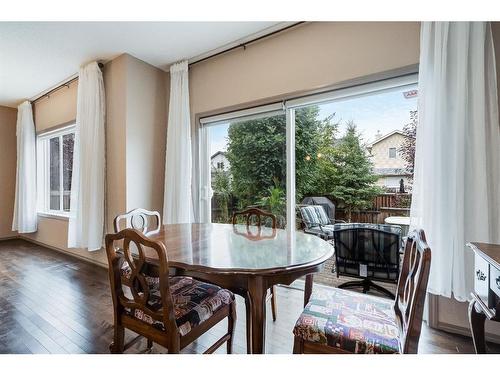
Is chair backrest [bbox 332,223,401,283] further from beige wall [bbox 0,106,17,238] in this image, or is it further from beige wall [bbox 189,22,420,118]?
beige wall [bbox 0,106,17,238]

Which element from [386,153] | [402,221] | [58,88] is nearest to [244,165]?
[386,153]

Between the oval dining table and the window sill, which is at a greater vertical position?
the oval dining table

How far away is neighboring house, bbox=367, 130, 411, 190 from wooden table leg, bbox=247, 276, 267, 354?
1.88 metres

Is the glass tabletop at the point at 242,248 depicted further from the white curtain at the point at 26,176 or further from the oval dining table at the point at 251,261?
the white curtain at the point at 26,176

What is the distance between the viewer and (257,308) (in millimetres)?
1091

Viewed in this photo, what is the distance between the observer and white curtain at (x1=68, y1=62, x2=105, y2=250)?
3.11 metres

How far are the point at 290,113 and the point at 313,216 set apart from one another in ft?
3.77

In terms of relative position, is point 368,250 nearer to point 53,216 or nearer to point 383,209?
point 383,209

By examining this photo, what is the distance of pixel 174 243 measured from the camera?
1.53 meters

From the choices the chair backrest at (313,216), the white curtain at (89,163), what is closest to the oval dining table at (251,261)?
the chair backrest at (313,216)

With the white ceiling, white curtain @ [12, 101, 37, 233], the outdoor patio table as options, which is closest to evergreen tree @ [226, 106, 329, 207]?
the outdoor patio table

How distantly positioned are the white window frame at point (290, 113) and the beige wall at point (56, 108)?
2.17 m
